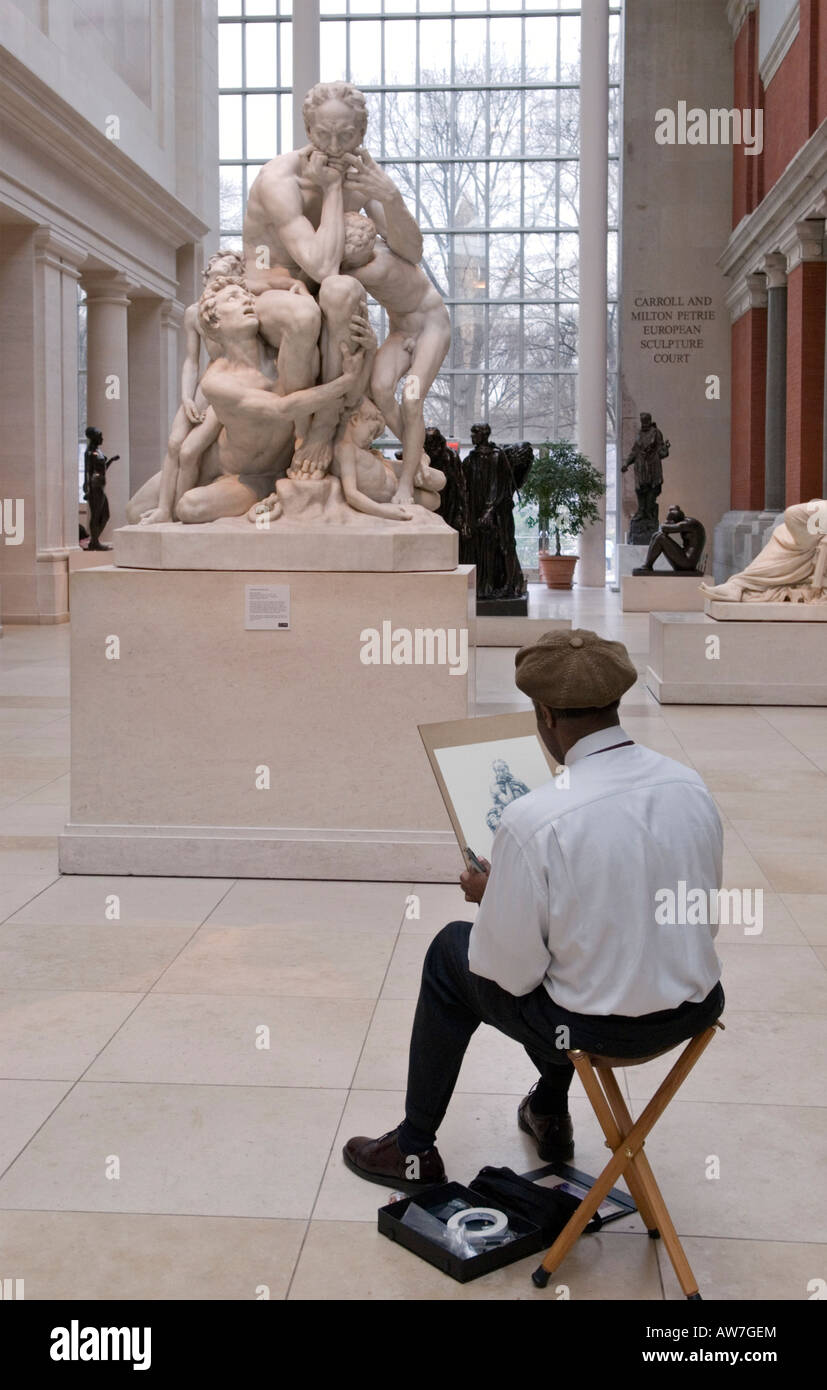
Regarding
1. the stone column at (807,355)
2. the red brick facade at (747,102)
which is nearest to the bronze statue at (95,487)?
the stone column at (807,355)

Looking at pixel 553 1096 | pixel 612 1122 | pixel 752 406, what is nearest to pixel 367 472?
pixel 553 1096

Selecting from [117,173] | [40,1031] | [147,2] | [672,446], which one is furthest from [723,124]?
[40,1031]

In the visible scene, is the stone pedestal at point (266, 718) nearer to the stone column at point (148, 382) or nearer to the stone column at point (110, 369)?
the stone column at point (110, 369)

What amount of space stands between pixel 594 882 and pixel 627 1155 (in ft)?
2.16

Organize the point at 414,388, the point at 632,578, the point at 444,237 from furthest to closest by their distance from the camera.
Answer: the point at 444,237 < the point at 632,578 < the point at 414,388

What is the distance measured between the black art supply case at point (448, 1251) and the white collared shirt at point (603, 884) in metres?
0.63

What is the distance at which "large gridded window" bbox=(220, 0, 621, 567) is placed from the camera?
3753cm

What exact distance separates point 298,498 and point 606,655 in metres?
4.05

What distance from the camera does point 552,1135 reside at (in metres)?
3.99

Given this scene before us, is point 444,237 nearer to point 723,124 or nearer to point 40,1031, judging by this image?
point 723,124

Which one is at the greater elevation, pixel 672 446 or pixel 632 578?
pixel 672 446

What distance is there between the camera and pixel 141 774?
273 inches

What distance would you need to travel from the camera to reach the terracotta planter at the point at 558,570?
1225 inches

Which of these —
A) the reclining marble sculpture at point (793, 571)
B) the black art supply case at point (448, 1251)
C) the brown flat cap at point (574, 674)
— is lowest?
the black art supply case at point (448, 1251)
